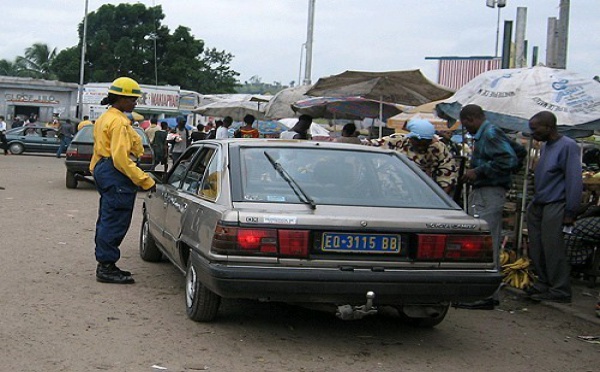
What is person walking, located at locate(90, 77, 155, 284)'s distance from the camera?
672 centimetres

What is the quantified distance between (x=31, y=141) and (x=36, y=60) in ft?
131

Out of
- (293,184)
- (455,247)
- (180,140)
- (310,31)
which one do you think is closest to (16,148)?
(310,31)

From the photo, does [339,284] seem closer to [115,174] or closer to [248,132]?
[115,174]

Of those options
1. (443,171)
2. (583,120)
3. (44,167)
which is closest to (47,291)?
(443,171)

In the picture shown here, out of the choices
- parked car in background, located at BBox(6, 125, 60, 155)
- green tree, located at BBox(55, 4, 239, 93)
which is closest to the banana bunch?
parked car in background, located at BBox(6, 125, 60, 155)

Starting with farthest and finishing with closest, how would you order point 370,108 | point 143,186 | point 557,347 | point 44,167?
point 44,167, point 370,108, point 143,186, point 557,347

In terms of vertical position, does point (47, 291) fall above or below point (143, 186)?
below

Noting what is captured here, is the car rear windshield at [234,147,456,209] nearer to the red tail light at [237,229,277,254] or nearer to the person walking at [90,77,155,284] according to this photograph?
the red tail light at [237,229,277,254]

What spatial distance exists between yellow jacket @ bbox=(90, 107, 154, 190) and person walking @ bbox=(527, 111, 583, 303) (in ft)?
11.3

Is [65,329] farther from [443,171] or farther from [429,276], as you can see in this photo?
[443,171]

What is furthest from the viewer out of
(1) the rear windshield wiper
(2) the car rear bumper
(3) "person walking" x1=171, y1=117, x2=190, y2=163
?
(3) "person walking" x1=171, y1=117, x2=190, y2=163

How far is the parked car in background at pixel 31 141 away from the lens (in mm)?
32469

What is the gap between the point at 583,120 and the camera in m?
7.11

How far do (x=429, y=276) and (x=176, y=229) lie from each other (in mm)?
2163
